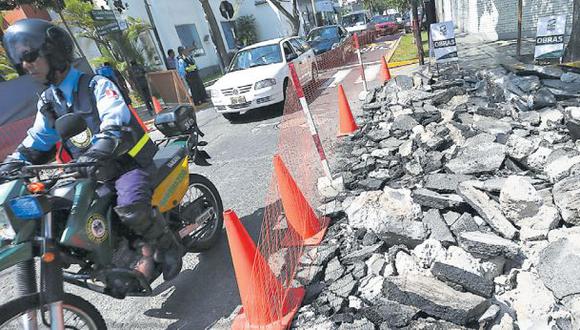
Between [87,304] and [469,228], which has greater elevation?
[87,304]

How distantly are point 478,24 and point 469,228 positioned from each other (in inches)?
622

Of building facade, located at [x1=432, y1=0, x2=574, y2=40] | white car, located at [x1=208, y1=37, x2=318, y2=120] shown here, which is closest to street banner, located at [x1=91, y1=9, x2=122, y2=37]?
white car, located at [x1=208, y1=37, x2=318, y2=120]

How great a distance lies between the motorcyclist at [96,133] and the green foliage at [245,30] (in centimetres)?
2881

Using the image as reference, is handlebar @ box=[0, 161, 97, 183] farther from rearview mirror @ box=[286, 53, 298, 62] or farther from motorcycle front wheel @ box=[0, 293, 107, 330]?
rearview mirror @ box=[286, 53, 298, 62]

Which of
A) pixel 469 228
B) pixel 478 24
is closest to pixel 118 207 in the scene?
pixel 469 228

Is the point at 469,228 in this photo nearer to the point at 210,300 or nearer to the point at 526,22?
the point at 210,300

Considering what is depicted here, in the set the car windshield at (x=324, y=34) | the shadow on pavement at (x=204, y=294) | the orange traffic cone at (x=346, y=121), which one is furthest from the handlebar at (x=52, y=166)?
the car windshield at (x=324, y=34)

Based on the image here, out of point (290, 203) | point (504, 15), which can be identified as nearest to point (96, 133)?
point (290, 203)

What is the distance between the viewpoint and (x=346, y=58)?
1371 cm

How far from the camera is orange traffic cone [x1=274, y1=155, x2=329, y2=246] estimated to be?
11.6 feet

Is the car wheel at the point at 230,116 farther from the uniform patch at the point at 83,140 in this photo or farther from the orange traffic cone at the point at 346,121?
the uniform patch at the point at 83,140

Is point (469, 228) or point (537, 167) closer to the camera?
point (469, 228)

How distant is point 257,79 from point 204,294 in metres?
6.38

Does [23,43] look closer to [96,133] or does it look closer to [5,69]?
[96,133]
